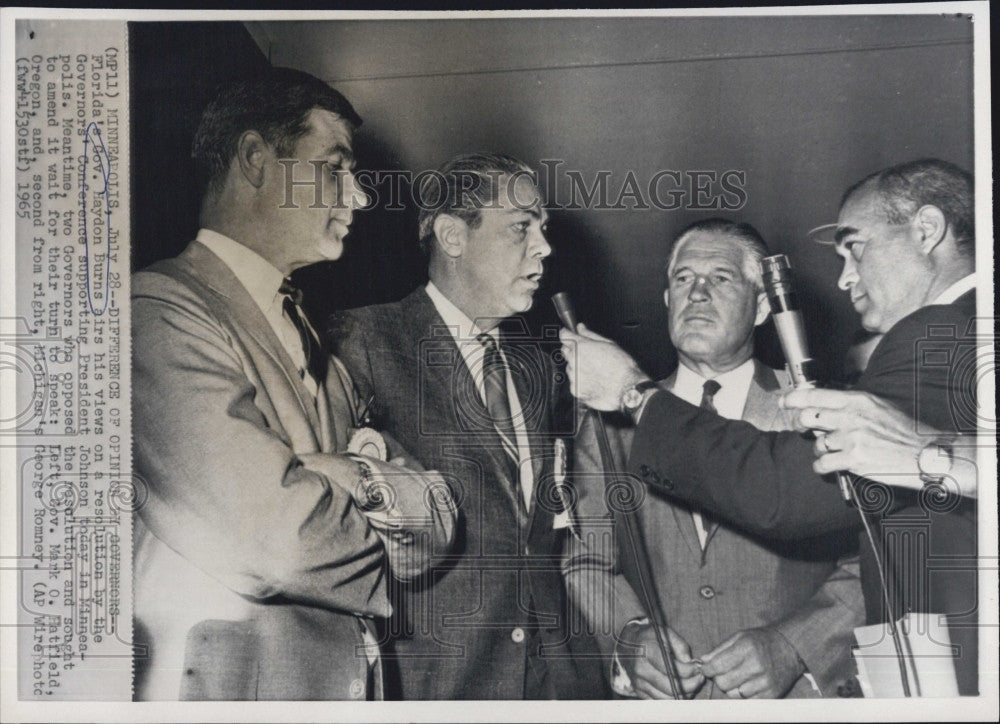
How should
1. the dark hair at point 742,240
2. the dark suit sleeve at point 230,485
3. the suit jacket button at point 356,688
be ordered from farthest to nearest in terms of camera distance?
the dark hair at point 742,240 < the suit jacket button at point 356,688 < the dark suit sleeve at point 230,485

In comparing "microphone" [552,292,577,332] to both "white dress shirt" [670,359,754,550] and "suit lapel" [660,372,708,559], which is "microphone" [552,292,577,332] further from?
"suit lapel" [660,372,708,559]

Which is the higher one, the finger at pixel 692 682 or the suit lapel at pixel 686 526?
the suit lapel at pixel 686 526

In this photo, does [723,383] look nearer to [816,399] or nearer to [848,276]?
[816,399]

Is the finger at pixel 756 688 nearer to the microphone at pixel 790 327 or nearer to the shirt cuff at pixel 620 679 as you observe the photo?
the shirt cuff at pixel 620 679

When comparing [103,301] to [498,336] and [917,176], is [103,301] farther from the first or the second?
[917,176]

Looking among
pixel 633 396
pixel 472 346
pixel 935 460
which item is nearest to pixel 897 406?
pixel 935 460

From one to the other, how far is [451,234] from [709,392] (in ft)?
3.82

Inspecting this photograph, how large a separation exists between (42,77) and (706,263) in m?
2.68

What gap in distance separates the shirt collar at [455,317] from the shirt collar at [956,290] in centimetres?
175

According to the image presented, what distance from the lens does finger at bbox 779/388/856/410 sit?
153 inches

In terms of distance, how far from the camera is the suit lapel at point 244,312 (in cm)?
385

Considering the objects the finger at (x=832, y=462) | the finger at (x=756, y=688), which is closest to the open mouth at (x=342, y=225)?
the finger at (x=832, y=462)

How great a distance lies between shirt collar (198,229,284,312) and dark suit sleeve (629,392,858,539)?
1514mm

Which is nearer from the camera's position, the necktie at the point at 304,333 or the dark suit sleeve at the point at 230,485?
the dark suit sleeve at the point at 230,485
